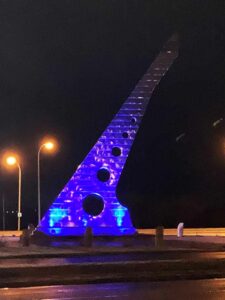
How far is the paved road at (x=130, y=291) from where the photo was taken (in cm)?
1398

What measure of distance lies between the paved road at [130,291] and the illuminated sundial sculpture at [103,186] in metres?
23.7

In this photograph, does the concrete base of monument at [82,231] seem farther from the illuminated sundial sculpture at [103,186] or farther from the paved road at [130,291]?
the paved road at [130,291]

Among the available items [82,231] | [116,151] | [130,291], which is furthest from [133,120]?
[130,291]

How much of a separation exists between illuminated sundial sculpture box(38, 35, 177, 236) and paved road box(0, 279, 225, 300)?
77.6 feet

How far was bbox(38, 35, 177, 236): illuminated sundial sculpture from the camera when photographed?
40.8m

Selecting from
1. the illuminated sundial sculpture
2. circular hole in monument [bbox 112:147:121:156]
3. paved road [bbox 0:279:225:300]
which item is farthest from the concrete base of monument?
paved road [bbox 0:279:225:300]

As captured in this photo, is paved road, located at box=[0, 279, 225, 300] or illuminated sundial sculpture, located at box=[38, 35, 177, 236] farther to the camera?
illuminated sundial sculpture, located at box=[38, 35, 177, 236]

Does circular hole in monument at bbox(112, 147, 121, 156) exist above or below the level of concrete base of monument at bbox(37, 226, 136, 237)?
above

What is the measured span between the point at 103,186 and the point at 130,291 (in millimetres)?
26595

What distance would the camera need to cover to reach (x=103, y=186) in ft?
137

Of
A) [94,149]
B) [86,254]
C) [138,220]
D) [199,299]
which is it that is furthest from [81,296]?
[138,220]

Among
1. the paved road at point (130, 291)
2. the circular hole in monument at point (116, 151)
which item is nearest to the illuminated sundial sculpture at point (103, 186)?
the circular hole in monument at point (116, 151)

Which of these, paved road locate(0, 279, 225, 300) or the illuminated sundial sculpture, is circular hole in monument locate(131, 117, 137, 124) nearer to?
the illuminated sundial sculpture

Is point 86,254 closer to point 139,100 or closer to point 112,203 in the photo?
point 112,203
